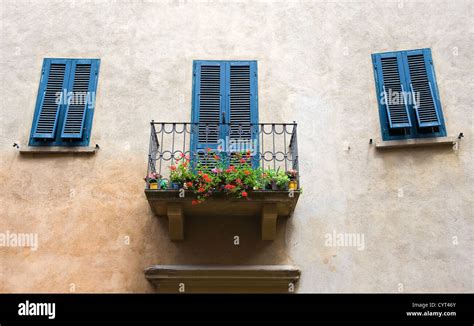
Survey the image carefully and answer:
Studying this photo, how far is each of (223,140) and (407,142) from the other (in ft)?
9.22

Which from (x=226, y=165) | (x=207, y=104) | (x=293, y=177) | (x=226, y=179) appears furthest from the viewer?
(x=207, y=104)

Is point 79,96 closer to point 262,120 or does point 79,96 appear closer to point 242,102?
point 242,102

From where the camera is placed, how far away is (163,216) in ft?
26.3

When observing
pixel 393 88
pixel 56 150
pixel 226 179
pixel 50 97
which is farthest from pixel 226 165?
pixel 50 97

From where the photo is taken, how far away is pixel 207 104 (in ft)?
28.7

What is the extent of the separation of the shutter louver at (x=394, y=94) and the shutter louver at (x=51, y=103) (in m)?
5.25

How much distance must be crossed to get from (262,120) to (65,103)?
3188 mm

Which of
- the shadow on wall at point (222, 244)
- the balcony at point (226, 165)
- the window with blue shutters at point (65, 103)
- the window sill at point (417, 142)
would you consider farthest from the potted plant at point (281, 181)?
the window with blue shutters at point (65, 103)

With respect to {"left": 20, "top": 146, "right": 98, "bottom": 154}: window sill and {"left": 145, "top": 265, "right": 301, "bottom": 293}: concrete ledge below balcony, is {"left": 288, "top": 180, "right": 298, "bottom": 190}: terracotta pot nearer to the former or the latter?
{"left": 145, "top": 265, "right": 301, "bottom": 293}: concrete ledge below balcony

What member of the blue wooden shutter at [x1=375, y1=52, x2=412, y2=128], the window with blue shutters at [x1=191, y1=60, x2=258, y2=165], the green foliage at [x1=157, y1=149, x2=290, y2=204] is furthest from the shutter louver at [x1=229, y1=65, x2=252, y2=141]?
the blue wooden shutter at [x1=375, y1=52, x2=412, y2=128]

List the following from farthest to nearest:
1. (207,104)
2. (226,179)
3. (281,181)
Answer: (207,104)
(281,181)
(226,179)

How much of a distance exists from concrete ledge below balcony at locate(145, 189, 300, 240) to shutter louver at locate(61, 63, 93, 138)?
191 centimetres

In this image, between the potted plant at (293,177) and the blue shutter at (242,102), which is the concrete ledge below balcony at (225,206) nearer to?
the potted plant at (293,177)
